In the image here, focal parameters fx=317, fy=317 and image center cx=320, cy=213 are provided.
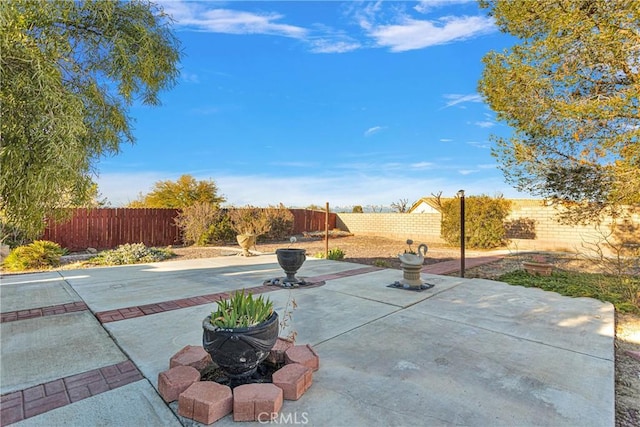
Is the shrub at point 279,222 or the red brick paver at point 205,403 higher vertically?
the shrub at point 279,222

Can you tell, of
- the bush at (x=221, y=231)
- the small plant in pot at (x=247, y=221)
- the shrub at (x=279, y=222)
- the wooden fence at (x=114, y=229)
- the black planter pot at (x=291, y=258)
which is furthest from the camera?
the shrub at (x=279, y=222)

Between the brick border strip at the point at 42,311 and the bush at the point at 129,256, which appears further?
the bush at the point at 129,256

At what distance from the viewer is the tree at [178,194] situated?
16312 millimetres

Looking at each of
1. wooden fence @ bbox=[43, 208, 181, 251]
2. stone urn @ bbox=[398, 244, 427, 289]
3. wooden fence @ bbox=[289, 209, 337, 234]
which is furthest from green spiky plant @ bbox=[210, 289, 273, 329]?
wooden fence @ bbox=[289, 209, 337, 234]

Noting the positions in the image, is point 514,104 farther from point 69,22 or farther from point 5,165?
point 5,165

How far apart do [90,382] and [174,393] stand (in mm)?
752

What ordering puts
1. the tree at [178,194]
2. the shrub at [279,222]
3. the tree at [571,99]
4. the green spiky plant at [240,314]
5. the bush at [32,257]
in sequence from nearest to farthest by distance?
1. the green spiky plant at [240,314]
2. the tree at [571,99]
3. the bush at [32,257]
4. the shrub at [279,222]
5. the tree at [178,194]

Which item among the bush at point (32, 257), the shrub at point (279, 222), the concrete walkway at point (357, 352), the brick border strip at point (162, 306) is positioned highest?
the shrub at point (279, 222)

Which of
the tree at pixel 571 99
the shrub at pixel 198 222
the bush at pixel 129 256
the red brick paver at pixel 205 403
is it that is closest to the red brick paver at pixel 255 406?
the red brick paver at pixel 205 403

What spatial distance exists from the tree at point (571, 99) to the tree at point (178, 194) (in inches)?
538

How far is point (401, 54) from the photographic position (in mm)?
8711

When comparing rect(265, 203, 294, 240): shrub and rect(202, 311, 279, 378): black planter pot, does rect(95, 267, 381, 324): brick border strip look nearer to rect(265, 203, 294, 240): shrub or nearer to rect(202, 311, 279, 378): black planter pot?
rect(202, 311, 279, 378): black planter pot

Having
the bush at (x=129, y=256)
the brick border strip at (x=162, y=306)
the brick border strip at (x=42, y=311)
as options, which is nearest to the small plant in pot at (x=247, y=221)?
the bush at (x=129, y=256)

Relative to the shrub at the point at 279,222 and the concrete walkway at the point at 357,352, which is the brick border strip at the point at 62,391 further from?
the shrub at the point at 279,222
